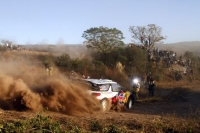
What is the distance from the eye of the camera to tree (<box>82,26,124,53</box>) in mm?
44062

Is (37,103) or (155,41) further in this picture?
(155,41)

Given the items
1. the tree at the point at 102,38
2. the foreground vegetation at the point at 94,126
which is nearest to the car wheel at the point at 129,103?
the foreground vegetation at the point at 94,126

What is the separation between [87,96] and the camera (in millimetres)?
11836

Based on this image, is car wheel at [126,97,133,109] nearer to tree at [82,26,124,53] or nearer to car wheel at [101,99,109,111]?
car wheel at [101,99,109,111]

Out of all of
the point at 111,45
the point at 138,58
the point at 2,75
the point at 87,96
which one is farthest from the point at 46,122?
the point at 111,45

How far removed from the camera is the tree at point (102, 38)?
145ft

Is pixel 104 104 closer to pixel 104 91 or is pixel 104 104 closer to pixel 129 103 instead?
pixel 104 91

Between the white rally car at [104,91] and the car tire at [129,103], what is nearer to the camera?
the white rally car at [104,91]

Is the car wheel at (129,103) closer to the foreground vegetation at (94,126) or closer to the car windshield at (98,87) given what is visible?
the car windshield at (98,87)

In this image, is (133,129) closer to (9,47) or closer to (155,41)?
(9,47)

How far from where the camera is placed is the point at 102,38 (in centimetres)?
4462

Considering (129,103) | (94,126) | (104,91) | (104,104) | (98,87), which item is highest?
(98,87)

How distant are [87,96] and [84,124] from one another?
11.3 feet

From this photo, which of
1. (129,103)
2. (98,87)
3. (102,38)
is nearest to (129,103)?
(129,103)
